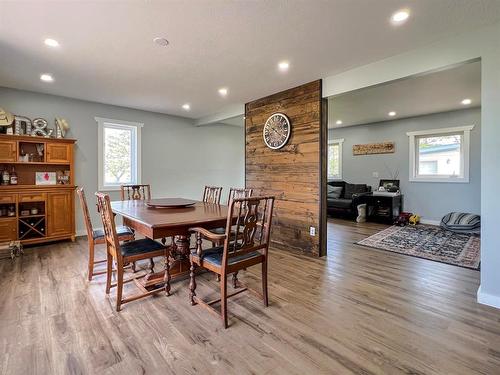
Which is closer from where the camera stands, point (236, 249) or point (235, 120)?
point (236, 249)

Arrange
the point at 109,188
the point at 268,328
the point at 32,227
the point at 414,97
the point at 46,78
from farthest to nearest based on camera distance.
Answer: the point at 109,188, the point at 414,97, the point at 32,227, the point at 46,78, the point at 268,328

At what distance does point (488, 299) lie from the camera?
91.6 inches

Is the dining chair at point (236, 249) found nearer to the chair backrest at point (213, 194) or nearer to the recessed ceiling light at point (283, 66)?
the chair backrest at point (213, 194)

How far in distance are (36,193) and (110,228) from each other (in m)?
2.69

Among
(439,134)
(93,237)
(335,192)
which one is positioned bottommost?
(93,237)

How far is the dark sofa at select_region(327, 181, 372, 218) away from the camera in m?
6.45

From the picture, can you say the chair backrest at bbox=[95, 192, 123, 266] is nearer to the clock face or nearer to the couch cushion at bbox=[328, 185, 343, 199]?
the clock face

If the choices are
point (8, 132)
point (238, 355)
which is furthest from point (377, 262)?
point (8, 132)

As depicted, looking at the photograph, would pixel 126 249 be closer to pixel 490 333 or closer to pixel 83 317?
pixel 83 317

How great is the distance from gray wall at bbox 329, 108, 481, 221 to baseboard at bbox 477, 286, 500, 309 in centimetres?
393

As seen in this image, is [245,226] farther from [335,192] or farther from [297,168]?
[335,192]

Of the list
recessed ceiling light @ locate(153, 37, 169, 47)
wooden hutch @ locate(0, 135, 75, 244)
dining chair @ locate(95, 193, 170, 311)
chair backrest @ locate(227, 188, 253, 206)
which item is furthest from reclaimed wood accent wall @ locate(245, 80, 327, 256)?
wooden hutch @ locate(0, 135, 75, 244)

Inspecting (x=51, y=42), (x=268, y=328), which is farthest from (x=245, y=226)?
(x=51, y=42)

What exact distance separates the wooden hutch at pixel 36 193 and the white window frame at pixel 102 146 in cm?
56
